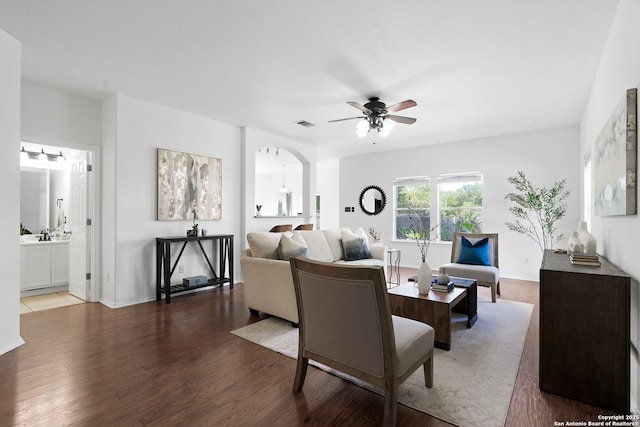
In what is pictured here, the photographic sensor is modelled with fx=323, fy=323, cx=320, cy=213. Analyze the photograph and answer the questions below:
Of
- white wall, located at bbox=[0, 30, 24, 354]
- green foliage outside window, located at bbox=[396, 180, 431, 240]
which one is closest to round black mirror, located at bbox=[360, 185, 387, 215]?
green foliage outside window, located at bbox=[396, 180, 431, 240]

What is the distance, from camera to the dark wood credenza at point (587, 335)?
1.85 metres

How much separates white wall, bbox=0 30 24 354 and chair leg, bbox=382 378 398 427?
10.2 feet

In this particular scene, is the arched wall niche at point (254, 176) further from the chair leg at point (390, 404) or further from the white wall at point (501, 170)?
the chair leg at point (390, 404)

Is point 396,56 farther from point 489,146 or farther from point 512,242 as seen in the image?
point 512,242

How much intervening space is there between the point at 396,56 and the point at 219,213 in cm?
348

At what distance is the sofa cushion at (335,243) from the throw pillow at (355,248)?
0.09m

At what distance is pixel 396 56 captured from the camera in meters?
3.03

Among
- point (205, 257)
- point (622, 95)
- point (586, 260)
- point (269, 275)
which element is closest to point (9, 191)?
point (269, 275)

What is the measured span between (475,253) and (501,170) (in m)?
2.30

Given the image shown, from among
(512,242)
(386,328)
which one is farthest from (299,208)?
(386,328)

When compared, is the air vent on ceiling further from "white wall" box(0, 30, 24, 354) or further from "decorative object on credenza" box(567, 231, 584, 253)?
"decorative object on credenza" box(567, 231, 584, 253)

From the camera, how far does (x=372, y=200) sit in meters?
7.83

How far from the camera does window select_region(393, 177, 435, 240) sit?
6992 millimetres

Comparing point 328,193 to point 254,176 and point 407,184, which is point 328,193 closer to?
point 407,184
